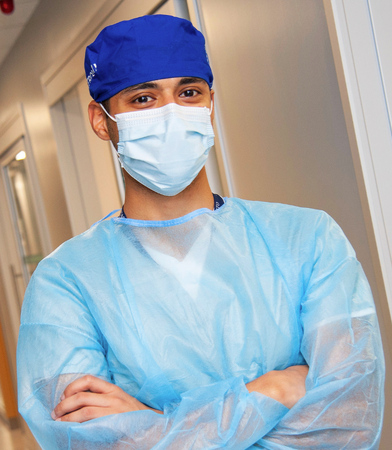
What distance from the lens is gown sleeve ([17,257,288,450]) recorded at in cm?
77

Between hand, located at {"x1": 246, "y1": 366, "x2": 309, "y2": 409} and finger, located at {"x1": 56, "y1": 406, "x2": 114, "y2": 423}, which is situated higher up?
finger, located at {"x1": 56, "y1": 406, "x2": 114, "y2": 423}

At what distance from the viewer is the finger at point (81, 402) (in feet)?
2.57

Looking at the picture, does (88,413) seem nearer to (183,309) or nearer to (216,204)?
(183,309)

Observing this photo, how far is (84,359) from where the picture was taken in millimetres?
851

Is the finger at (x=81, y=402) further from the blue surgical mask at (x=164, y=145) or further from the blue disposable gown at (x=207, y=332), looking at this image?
the blue surgical mask at (x=164, y=145)

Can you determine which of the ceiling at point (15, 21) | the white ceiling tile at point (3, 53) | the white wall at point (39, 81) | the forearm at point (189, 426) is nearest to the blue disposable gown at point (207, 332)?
the forearm at point (189, 426)

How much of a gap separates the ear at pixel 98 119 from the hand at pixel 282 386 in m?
0.59

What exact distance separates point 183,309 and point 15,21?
2828 mm

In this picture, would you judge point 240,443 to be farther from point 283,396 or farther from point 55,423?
point 55,423

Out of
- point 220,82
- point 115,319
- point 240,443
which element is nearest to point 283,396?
point 240,443

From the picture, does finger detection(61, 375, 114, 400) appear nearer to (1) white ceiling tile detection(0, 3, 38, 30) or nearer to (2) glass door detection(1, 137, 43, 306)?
(1) white ceiling tile detection(0, 3, 38, 30)

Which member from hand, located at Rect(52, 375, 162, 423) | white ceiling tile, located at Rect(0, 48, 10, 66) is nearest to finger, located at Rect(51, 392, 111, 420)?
hand, located at Rect(52, 375, 162, 423)

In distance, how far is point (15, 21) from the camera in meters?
3.08

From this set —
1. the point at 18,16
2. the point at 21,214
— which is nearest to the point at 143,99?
the point at 18,16
